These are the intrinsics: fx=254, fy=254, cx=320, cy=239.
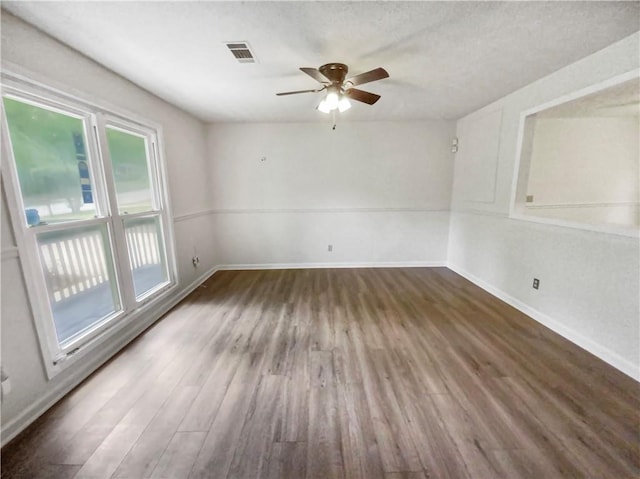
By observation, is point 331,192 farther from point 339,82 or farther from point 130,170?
point 130,170

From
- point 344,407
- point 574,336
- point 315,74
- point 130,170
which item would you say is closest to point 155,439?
point 344,407

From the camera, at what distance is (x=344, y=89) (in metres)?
2.39

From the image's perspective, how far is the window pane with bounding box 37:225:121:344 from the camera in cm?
184

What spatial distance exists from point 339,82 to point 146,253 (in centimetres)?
275

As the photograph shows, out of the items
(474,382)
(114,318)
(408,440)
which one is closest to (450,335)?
(474,382)

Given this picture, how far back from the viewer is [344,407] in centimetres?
163

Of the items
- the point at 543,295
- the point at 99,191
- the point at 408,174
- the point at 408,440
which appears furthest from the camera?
the point at 408,174

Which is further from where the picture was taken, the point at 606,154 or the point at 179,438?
the point at 606,154

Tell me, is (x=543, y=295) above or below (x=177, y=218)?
below

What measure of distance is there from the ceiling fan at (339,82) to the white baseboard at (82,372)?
2.61 meters

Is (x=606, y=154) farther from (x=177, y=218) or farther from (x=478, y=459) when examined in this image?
(x=177, y=218)

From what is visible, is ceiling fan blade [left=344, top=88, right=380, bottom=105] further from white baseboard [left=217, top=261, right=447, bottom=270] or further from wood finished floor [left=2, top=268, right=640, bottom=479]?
white baseboard [left=217, top=261, right=447, bottom=270]

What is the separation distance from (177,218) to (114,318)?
1455 mm

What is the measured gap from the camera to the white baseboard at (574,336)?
190 centimetres
